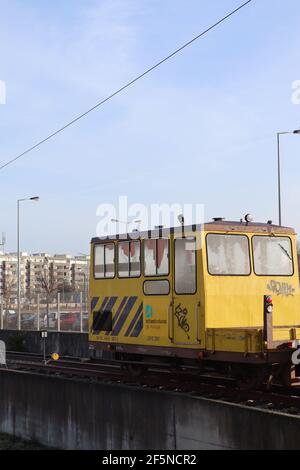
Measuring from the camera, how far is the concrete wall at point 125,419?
790cm

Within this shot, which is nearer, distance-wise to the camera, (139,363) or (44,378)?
(44,378)

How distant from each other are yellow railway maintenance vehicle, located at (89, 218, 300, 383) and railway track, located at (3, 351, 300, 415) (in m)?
0.39

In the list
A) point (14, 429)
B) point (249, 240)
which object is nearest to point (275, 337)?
point (249, 240)

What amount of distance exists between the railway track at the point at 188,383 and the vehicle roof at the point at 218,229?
2600mm

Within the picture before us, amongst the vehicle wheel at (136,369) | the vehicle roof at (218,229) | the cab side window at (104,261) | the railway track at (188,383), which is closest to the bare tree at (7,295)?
the railway track at (188,383)

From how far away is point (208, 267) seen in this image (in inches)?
448

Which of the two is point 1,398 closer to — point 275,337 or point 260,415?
point 275,337

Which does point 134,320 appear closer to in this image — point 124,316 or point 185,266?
point 124,316

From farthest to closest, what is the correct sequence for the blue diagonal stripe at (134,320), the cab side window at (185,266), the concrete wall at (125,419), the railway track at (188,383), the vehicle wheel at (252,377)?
1. the blue diagonal stripe at (134,320)
2. the cab side window at (185,266)
3. the vehicle wheel at (252,377)
4. the railway track at (188,383)
5. the concrete wall at (125,419)

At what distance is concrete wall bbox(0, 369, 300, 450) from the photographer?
25.9ft

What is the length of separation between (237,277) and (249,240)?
2.52 feet

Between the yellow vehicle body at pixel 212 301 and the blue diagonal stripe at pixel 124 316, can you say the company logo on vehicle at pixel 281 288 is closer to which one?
the yellow vehicle body at pixel 212 301

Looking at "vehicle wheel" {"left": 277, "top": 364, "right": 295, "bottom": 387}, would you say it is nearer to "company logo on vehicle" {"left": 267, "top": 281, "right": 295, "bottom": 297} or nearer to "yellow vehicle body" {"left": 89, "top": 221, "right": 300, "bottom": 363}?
"yellow vehicle body" {"left": 89, "top": 221, "right": 300, "bottom": 363}
